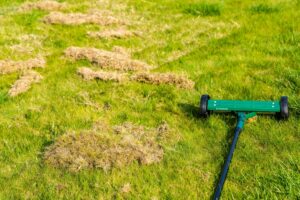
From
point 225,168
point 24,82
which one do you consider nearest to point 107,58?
point 24,82

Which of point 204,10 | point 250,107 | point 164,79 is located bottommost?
point 164,79

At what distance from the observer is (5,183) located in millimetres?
5066

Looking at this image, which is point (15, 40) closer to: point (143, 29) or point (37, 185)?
point (143, 29)

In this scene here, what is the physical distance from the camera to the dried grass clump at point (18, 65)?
7.68 m

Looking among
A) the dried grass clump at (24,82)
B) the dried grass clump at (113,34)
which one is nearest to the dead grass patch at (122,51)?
the dried grass clump at (113,34)

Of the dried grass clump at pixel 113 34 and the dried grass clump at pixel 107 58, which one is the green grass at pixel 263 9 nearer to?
the dried grass clump at pixel 113 34

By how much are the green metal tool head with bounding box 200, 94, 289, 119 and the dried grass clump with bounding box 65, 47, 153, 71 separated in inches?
83.7

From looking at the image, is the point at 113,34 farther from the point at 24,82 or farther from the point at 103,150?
the point at 103,150

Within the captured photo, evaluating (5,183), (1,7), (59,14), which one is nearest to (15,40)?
(59,14)

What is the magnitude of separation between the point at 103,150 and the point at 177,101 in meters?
1.63

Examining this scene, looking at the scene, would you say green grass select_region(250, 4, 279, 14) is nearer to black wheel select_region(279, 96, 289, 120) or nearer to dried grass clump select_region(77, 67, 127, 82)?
dried grass clump select_region(77, 67, 127, 82)

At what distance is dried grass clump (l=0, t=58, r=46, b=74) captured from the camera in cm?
768

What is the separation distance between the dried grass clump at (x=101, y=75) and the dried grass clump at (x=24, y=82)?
2.47ft

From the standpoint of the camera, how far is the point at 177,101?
6410 millimetres
